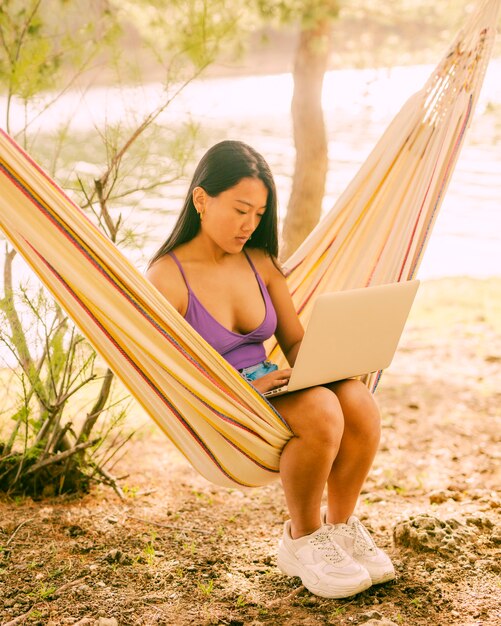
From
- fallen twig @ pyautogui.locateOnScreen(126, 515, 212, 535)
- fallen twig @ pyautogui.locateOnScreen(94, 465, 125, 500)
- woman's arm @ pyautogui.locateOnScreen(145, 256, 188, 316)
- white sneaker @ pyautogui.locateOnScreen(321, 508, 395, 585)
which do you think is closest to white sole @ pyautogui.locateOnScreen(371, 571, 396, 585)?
white sneaker @ pyautogui.locateOnScreen(321, 508, 395, 585)

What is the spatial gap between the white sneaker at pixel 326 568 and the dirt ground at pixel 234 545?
5 centimetres

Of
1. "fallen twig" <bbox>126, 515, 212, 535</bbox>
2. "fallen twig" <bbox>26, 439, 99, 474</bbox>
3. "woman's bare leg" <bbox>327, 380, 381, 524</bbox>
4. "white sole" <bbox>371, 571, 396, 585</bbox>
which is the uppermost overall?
"woman's bare leg" <bbox>327, 380, 381, 524</bbox>

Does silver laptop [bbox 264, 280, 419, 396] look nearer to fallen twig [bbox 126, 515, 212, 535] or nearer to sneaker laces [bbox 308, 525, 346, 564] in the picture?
sneaker laces [bbox 308, 525, 346, 564]

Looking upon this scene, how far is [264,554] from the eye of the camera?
218 cm

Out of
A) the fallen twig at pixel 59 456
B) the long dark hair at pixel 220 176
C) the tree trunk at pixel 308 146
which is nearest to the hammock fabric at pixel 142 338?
the long dark hair at pixel 220 176

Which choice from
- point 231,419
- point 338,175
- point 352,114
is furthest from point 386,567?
point 352,114

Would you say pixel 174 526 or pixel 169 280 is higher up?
pixel 169 280

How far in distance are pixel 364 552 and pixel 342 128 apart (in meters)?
16.8

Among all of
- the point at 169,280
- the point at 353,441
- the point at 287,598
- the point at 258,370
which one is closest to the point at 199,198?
the point at 169,280

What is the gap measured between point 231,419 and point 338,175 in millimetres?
10145

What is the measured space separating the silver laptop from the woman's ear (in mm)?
448

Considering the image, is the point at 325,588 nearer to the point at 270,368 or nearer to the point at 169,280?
the point at 270,368

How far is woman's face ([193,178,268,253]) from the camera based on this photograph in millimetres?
1892

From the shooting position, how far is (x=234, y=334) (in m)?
1.96
